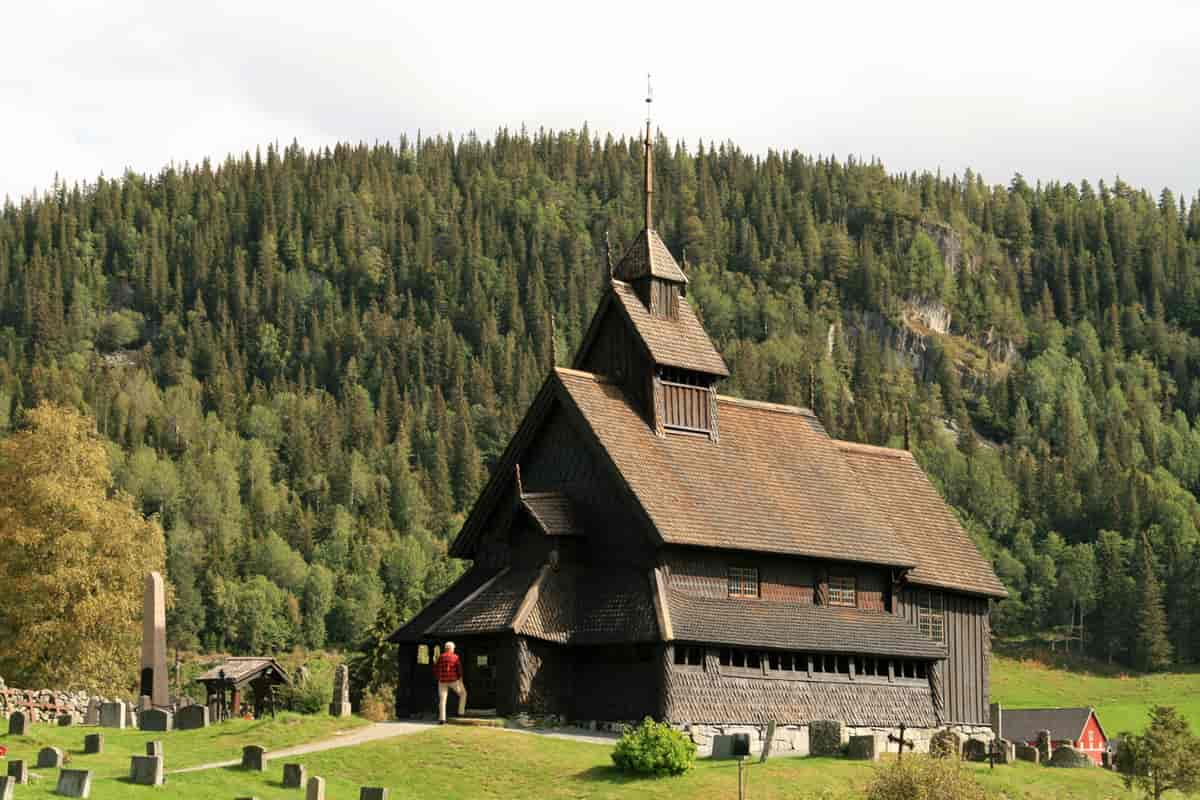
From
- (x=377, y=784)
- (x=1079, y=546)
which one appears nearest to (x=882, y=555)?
(x=377, y=784)

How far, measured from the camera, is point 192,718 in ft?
161

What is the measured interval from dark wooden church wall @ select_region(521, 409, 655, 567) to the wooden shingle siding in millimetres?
3905

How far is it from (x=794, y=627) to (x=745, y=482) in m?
5.24

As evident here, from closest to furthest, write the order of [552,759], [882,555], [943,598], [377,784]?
[377,784] → [552,759] → [882,555] → [943,598]

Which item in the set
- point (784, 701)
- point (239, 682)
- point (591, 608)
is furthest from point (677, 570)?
point (239, 682)

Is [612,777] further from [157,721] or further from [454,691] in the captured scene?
[157,721]

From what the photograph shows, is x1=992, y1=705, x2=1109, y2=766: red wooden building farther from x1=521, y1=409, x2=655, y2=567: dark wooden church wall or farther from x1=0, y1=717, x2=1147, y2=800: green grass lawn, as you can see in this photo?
x1=0, y1=717, x2=1147, y2=800: green grass lawn

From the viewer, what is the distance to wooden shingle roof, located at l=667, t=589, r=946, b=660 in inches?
2094

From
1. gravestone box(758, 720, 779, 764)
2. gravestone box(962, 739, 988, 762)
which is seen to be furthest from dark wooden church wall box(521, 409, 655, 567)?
gravestone box(962, 739, 988, 762)

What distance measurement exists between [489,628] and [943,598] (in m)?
19.0

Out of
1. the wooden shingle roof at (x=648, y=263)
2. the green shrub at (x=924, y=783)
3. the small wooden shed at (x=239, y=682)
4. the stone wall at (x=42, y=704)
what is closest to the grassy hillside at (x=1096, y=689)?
the small wooden shed at (x=239, y=682)

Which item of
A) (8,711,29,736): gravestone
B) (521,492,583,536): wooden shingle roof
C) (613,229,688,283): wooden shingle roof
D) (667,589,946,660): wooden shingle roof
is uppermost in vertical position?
(613,229,688,283): wooden shingle roof

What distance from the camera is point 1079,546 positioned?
198 m

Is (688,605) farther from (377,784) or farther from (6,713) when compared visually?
(6,713)
